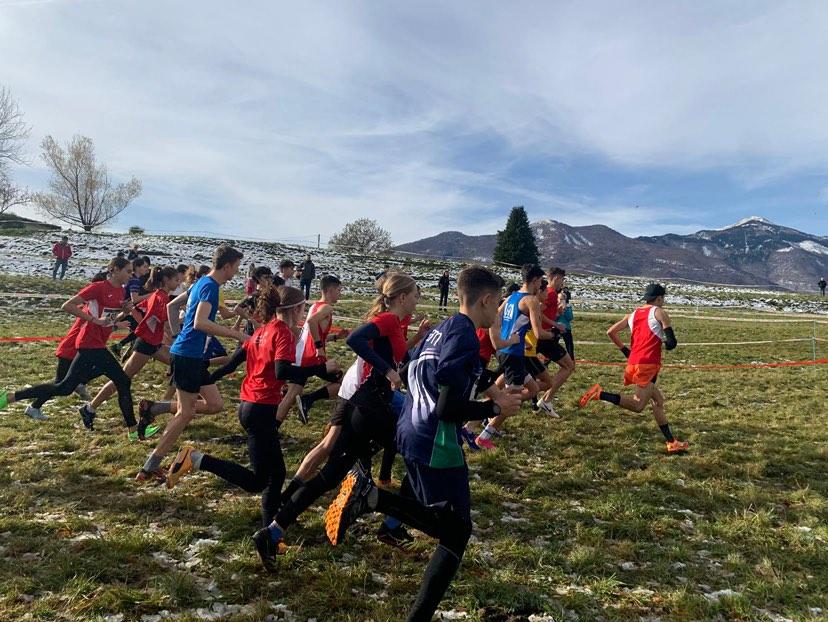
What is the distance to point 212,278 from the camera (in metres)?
5.15

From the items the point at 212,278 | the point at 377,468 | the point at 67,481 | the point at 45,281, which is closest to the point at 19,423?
the point at 67,481

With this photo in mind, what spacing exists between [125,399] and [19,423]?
1683 millimetres

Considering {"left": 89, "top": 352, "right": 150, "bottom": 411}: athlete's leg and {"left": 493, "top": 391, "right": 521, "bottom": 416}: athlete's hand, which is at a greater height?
{"left": 493, "top": 391, "right": 521, "bottom": 416}: athlete's hand

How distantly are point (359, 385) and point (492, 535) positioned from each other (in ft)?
5.89

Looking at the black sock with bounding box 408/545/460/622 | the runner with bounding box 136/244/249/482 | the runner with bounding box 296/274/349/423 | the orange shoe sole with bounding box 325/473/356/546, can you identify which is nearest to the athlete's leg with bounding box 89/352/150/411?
the runner with bounding box 136/244/249/482

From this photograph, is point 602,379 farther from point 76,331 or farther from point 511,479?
point 76,331

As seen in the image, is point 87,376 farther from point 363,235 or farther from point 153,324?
point 363,235

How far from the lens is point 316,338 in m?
6.20

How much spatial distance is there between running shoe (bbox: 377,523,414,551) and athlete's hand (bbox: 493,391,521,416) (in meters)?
1.83

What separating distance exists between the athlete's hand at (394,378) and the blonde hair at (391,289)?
2.25ft

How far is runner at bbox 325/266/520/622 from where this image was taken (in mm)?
2943

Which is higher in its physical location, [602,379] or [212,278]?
[212,278]

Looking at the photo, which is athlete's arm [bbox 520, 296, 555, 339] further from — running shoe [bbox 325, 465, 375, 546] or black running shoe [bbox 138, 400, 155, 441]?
black running shoe [bbox 138, 400, 155, 441]

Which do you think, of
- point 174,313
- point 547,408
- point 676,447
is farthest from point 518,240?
point 174,313
